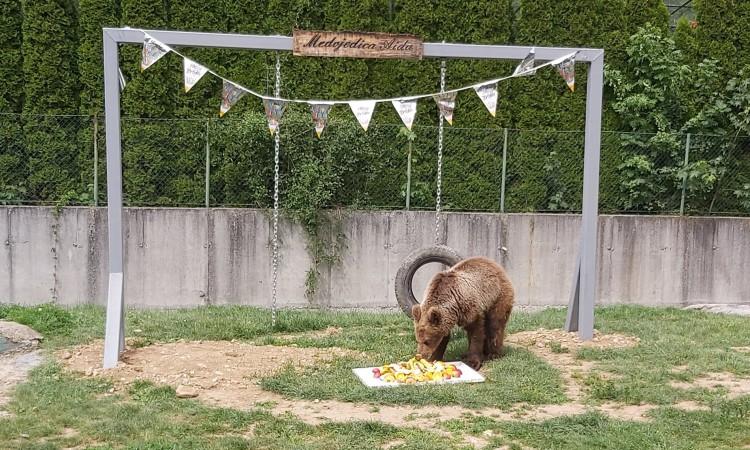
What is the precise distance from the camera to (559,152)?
12.2m

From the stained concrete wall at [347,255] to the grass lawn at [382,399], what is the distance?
1531mm

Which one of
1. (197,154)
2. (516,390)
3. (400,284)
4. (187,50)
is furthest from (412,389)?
(187,50)

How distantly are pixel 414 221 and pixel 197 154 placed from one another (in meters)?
3.73

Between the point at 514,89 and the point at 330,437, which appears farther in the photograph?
the point at 514,89

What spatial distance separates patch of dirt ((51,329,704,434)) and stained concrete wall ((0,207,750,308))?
7.77 ft

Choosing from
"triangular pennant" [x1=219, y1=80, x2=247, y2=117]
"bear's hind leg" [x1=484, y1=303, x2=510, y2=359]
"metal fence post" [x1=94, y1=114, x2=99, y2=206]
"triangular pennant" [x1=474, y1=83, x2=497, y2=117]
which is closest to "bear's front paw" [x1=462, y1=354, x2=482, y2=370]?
"bear's hind leg" [x1=484, y1=303, x2=510, y2=359]

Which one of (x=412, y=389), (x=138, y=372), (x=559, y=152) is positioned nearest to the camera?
(x=412, y=389)

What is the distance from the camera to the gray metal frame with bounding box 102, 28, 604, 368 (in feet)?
24.6

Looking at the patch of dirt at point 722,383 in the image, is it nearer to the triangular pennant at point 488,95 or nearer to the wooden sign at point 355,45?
the triangular pennant at point 488,95

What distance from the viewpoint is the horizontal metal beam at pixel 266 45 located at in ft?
24.9

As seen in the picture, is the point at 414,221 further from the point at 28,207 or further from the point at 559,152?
the point at 28,207

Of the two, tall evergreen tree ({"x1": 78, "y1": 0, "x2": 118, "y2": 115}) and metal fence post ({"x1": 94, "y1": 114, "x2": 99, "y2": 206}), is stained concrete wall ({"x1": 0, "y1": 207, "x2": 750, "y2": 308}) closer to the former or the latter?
metal fence post ({"x1": 94, "y1": 114, "x2": 99, "y2": 206})

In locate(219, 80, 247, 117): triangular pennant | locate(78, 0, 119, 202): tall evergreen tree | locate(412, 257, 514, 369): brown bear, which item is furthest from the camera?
locate(78, 0, 119, 202): tall evergreen tree

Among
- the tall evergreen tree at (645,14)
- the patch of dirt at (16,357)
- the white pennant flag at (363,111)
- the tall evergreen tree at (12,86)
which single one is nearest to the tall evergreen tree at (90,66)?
the tall evergreen tree at (12,86)
